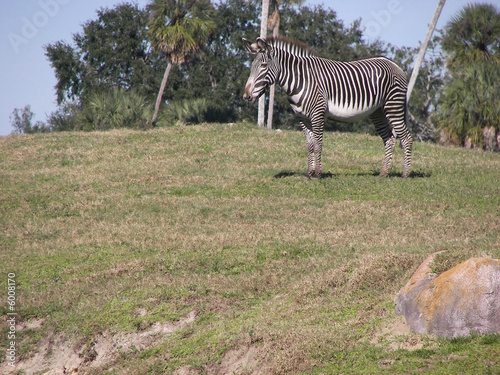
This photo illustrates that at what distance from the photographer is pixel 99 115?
1245 inches

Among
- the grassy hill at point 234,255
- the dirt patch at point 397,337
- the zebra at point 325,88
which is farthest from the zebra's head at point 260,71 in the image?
the dirt patch at point 397,337

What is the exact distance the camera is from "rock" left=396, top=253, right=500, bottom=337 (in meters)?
7.27

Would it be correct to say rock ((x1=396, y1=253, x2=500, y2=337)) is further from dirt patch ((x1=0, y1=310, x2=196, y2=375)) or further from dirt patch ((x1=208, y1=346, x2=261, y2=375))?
Result: dirt patch ((x1=0, y1=310, x2=196, y2=375))

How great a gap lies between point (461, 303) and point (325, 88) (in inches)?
455

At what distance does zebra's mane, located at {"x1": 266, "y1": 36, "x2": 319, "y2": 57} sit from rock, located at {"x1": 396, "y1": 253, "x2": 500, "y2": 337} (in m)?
11.8

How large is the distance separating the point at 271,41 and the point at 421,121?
1415 inches

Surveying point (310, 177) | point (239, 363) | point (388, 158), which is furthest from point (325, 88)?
point (239, 363)

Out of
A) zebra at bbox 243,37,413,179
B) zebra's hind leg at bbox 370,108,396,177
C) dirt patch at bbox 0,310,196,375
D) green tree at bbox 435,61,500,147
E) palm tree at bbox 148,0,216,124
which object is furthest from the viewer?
palm tree at bbox 148,0,216,124

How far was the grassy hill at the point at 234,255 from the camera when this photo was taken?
8016 mm

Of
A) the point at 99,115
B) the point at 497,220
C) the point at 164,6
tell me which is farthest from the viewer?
the point at 164,6

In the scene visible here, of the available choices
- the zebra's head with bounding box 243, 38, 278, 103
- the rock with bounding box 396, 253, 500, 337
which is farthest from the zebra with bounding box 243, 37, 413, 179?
the rock with bounding box 396, 253, 500, 337

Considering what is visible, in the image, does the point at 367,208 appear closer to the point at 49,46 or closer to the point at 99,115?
the point at 99,115

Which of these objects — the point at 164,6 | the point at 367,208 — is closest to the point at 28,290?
the point at 367,208

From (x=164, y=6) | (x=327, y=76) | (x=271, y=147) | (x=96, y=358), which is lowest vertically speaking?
(x=96, y=358)
